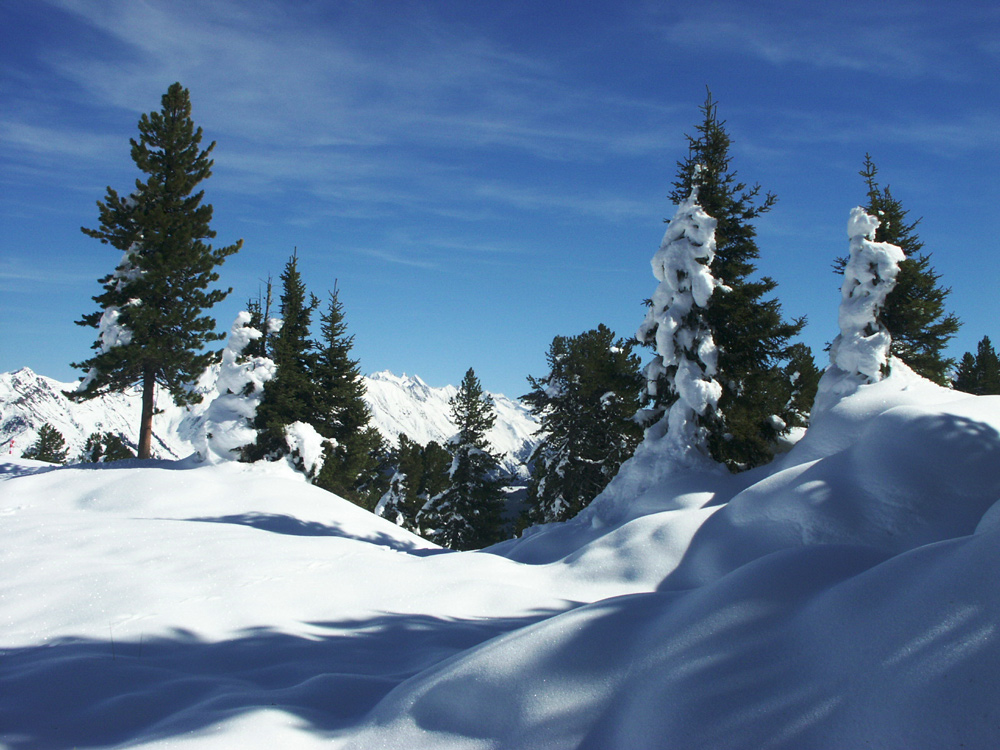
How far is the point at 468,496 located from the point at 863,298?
24.3 meters

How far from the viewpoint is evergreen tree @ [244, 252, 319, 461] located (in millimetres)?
23444

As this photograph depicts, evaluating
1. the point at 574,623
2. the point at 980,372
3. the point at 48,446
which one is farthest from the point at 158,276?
the point at 980,372

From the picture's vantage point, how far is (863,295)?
1536cm

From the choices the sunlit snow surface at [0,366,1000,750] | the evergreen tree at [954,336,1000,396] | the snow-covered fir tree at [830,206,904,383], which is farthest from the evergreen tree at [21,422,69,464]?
the evergreen tree at [954,336,1000,396]

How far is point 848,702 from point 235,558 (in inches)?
343

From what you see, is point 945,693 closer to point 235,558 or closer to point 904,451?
point 904,451

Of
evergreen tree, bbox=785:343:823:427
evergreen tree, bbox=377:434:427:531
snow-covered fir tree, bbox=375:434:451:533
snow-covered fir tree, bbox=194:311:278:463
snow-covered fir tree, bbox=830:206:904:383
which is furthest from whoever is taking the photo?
snow-covered fir tree, bbox=375:434:451:533

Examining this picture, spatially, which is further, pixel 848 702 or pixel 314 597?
pixel 314 597

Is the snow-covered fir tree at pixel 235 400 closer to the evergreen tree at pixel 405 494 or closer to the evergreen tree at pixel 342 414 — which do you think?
the evergreen tree at pixel 342 414

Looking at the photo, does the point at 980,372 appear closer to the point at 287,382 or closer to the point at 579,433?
the point at 579,433

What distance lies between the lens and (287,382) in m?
27.1

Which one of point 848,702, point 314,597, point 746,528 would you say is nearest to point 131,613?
point 314,597

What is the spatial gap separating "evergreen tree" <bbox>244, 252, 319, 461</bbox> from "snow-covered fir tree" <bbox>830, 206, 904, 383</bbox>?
64.8 feet

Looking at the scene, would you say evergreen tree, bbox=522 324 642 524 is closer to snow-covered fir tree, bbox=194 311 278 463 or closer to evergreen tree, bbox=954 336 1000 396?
snow-covered fir tree, bbox=194 311 278 463
